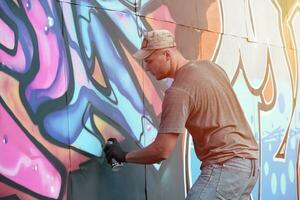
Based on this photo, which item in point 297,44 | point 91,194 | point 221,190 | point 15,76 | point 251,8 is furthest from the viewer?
point 297,44

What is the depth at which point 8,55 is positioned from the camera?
14.5 feet

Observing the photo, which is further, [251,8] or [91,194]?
[251,8]

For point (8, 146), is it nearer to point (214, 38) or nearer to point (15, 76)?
point (15, 76)

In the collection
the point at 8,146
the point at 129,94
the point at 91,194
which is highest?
the point at 129,94

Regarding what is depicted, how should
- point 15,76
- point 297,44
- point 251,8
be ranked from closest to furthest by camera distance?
point 15,76 → point 251,8 → point 297,44

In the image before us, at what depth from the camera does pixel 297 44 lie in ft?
25.4

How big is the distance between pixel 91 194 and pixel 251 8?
116 inches

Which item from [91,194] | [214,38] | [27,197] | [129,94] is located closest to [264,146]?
[214,38]

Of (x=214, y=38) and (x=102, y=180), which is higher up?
(x=214, y=38)

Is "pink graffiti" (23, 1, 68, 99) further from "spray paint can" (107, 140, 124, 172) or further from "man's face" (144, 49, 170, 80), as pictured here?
"man's face" (144, 49, 170, 80)

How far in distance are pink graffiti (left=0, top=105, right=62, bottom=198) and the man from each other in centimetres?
67

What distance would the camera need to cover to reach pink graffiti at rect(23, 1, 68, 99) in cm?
459

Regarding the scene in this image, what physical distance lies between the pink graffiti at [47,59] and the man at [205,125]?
731 mm

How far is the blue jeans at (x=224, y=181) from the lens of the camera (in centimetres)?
413
